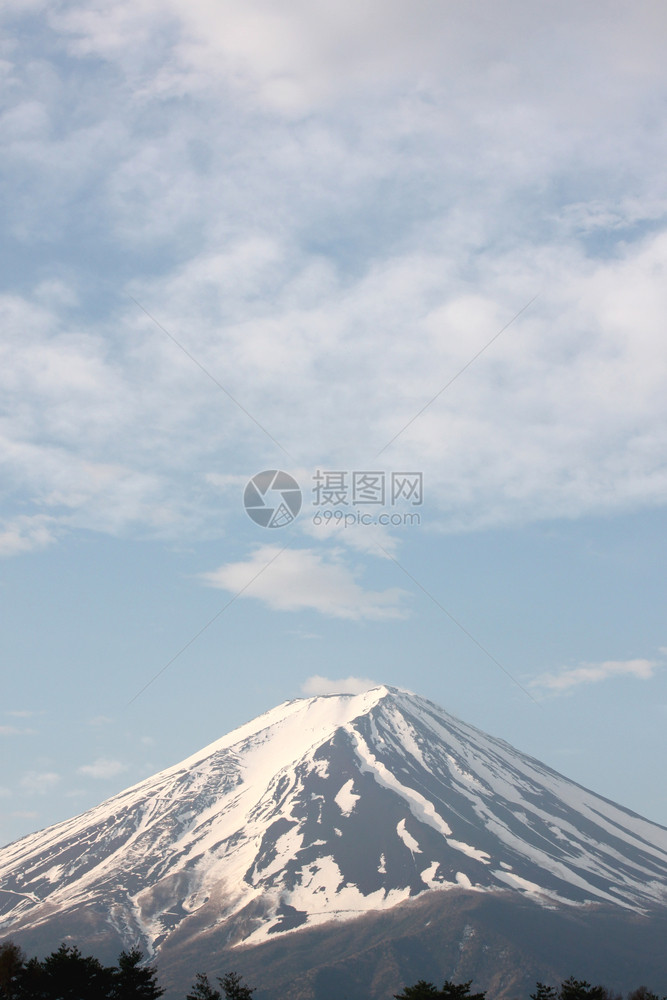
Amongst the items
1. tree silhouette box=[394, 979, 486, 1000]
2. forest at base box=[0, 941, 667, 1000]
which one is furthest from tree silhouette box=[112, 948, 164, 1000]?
Answer: tree silhouette box=[394, 979, 486, 1000]

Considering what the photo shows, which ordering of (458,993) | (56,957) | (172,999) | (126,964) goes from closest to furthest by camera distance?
(458,993)
(56,957)
(126,964)
(172,999)

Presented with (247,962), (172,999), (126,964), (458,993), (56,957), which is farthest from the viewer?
(247,962)

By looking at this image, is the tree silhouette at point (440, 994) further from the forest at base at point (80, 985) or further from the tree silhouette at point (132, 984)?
the tree silhouette at point (132, 984)

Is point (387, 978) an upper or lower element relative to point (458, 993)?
lower

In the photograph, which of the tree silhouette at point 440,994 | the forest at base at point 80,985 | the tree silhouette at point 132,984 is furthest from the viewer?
the tree silhouette at point 132,984

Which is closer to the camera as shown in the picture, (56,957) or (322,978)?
(56,957)

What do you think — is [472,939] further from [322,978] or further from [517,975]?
[322,978]

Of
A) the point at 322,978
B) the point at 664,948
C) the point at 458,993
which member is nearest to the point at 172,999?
the point at 322,978

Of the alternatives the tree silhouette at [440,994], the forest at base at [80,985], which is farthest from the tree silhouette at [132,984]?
the tree silhouette at [440,994]

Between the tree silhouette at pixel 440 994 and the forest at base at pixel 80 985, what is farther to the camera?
the forest at base at pixel 80 985

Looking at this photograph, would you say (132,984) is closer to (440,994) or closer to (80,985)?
(80,985)

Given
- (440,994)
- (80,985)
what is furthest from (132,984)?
(440,994)

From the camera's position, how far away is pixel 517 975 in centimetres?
18788

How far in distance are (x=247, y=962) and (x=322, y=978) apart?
64.0ft
